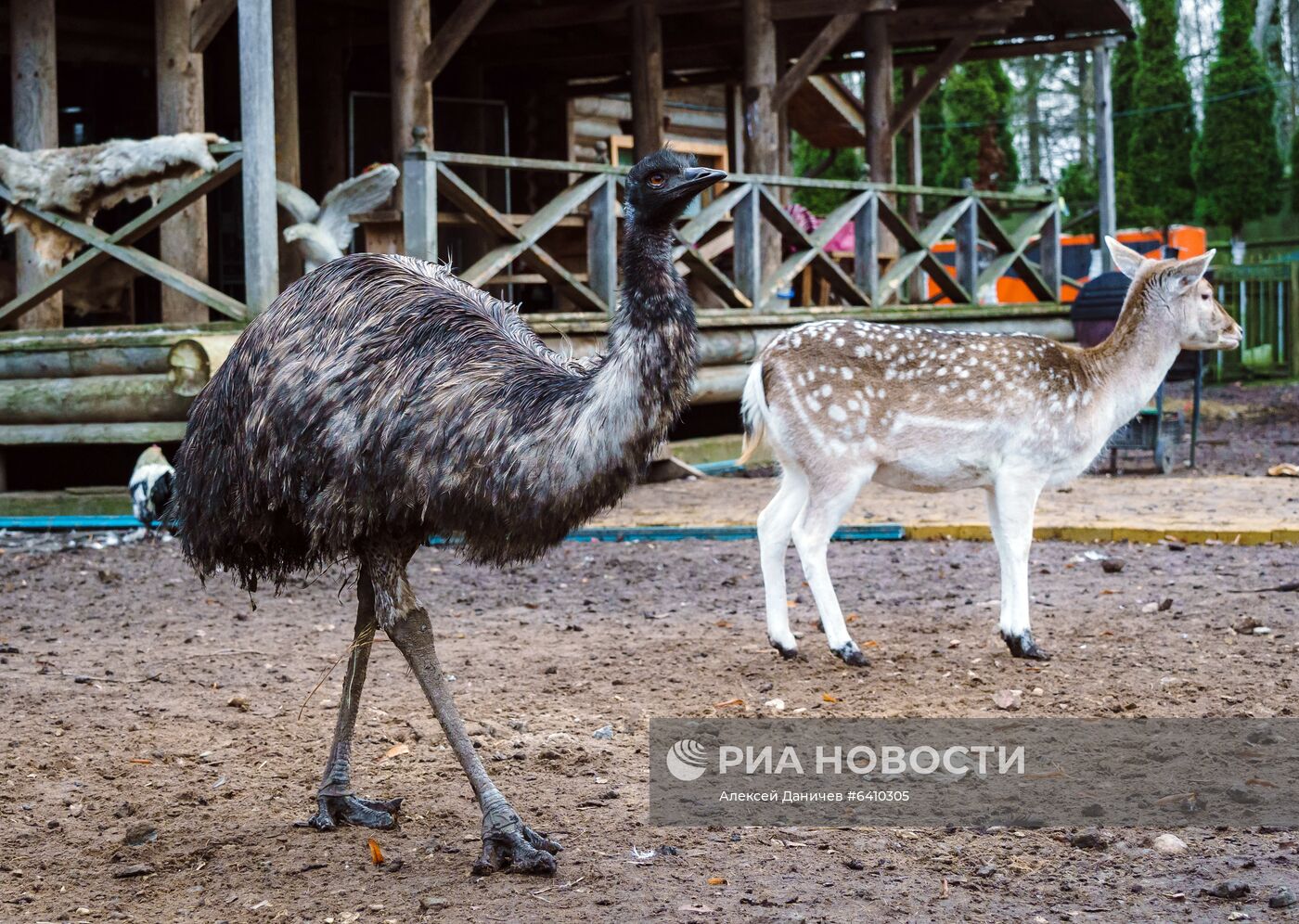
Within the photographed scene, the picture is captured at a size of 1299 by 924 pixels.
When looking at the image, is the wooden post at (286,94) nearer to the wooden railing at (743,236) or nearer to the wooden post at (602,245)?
the wooden railing at (743,236)

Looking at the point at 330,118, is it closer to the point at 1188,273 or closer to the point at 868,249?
the point at 868,249

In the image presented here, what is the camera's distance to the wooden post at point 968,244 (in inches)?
548

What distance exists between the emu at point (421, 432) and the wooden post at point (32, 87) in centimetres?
644

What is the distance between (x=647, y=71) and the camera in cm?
1355

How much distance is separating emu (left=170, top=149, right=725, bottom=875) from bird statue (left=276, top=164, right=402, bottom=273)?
484cm

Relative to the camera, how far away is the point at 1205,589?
7.34 metres

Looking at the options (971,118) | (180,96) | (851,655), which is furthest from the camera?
(971,118)

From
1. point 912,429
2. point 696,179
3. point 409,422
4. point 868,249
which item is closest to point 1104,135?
point 868,249

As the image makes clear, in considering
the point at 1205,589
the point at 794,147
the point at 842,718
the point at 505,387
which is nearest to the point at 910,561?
the point at 1205,589

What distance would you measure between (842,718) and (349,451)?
2164mm

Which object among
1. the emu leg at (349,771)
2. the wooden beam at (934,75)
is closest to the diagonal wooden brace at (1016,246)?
the wooden beam at (934,75)

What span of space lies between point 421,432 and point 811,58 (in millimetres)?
9640

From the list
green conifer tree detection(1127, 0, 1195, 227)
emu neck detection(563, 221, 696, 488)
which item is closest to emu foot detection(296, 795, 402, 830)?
emu neck detection(563, 221, 696, 488)

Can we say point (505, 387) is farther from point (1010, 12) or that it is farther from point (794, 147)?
point (794, 147)
